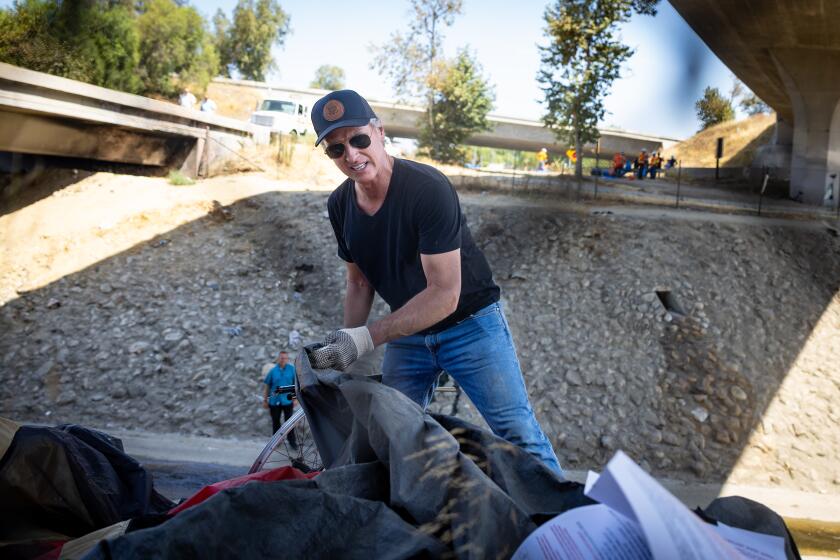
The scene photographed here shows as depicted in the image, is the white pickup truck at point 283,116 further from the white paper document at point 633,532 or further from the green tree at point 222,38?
the white paper document at point 633,532

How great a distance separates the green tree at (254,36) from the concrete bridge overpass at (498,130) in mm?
1166

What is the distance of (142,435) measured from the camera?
294 inches

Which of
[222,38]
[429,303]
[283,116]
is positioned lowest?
[429,303]

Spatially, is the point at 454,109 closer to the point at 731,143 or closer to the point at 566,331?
the point at 566,331

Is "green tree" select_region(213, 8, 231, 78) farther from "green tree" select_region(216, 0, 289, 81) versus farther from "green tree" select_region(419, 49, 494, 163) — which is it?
"green tree" select_region(419, 49, 494, 163)

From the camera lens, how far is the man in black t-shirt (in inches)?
116

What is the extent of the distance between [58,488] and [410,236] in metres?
1.67

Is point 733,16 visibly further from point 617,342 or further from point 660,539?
point 617,342

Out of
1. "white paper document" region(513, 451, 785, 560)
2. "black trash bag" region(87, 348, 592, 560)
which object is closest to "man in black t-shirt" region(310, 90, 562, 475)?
"black trash bag" region(87, 348, 592, 560)

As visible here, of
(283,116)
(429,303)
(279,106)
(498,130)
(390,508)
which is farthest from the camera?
(498,130)

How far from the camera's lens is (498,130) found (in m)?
42.6

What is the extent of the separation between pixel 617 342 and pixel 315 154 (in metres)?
9.55

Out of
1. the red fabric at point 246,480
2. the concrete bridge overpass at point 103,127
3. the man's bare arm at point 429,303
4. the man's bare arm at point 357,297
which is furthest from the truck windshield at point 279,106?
the red fabric at point 246,480

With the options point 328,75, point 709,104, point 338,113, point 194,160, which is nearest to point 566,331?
point 338,113
